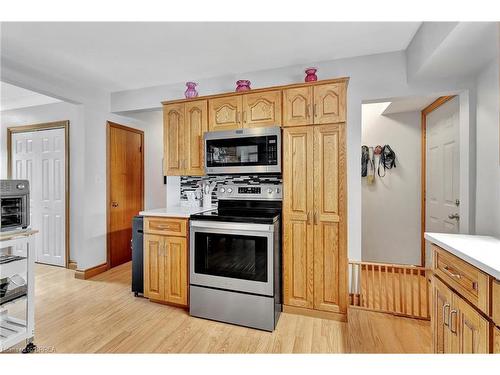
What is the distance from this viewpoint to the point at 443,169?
2.74 metres

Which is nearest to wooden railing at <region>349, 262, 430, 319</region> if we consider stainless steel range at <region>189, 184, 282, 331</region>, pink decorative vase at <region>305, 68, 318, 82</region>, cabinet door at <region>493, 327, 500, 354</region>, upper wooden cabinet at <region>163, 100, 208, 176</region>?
stainless steel range at <region>189, 184, 282, 331</region>

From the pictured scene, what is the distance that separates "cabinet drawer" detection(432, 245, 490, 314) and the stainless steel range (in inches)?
43.2

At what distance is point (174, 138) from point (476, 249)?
8.47ft

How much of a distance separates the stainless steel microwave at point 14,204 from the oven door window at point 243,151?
57.6 inches

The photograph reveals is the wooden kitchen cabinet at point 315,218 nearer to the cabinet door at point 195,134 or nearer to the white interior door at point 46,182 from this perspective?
the cabinet door at point 195,134

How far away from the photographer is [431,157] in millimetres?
3039

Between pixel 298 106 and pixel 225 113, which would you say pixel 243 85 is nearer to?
pixel 225 113

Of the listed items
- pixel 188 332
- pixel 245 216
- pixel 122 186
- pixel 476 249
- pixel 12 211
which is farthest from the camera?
pixel 122 186

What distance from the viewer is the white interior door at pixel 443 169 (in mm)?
2482

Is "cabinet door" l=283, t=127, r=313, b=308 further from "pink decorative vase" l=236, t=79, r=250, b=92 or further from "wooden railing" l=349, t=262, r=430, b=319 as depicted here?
"pink decorative vase" l=236, t=79, r=250, b=92

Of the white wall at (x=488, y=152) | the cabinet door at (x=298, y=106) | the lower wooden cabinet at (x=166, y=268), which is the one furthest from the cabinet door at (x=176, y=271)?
the white wall at (x=488, y=152)

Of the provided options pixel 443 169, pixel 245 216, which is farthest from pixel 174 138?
pixel 443 169

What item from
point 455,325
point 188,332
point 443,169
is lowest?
point 188,332
